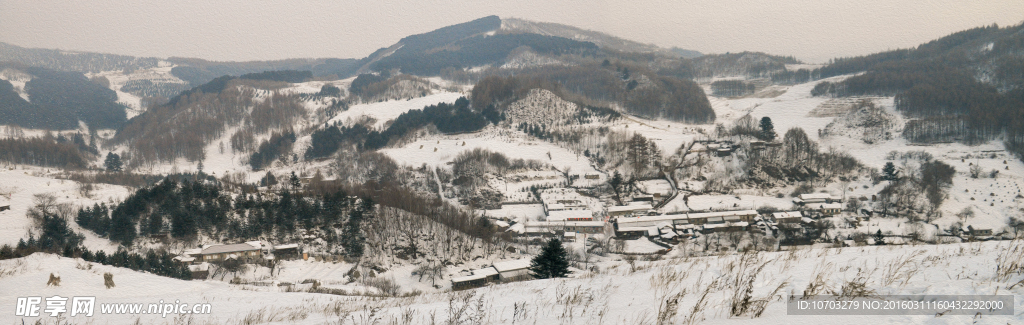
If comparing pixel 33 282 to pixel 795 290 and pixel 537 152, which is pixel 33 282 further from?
pixel 537 152

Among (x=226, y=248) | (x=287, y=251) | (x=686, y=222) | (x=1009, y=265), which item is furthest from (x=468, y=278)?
(x=1009, y=265)

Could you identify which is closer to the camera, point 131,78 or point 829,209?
point 829,209

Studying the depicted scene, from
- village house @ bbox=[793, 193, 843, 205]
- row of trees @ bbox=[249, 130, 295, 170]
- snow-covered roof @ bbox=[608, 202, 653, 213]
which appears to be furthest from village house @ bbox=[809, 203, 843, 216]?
row of trees @ bbox=[249, 130, 295, 170]

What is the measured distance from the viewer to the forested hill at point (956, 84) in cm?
6569

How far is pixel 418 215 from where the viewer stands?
39.1 meters

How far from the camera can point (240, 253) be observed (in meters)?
30.0

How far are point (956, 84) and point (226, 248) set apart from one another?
390 ft

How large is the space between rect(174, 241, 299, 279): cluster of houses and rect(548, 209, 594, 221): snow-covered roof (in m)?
23.4

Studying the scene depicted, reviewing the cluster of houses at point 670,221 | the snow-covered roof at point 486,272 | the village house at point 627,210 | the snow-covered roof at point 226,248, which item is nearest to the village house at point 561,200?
the cluster of houses at point 670,221

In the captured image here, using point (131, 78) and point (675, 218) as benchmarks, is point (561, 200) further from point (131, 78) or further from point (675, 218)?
point (131, 78)

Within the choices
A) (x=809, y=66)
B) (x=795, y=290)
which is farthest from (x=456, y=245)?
(x=809, y=66)

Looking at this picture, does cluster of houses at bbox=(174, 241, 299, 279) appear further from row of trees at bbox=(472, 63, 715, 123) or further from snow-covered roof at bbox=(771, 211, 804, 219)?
row of trees at bbox=(472, 63, 715, 123)

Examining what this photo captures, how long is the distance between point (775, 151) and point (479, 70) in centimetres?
13506

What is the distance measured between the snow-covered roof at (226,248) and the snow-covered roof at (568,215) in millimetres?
25940
